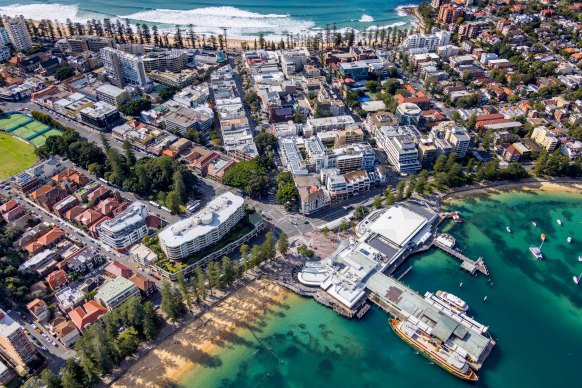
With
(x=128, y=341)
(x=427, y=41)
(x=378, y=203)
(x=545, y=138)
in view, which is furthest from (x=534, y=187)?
(x=128, y=341)

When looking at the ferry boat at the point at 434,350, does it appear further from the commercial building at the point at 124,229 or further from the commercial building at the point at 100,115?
the commercial building at the point at 100,115

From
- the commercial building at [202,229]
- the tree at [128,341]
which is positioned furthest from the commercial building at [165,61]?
the tree at [128,341]

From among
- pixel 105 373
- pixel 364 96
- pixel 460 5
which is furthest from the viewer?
pixel 460 5

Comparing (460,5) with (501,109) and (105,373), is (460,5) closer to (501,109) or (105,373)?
(501,109)

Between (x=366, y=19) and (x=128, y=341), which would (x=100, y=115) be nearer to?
(x=128, y=341)

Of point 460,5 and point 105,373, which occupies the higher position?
point 460,5

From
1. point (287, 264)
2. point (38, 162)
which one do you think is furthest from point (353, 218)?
point (38, 162)

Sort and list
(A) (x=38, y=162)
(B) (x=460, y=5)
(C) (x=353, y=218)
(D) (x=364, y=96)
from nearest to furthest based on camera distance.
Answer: (C) (x=353, y=218)
(A) (x=38, y=162)
(D) (x=364, y=96)
(B) (x=460, y=5)
